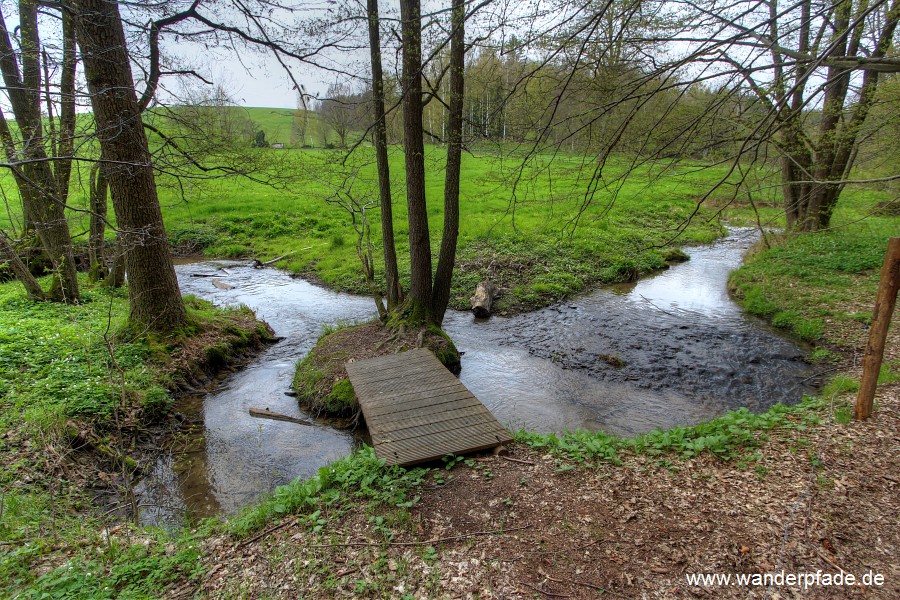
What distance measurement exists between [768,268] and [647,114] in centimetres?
826

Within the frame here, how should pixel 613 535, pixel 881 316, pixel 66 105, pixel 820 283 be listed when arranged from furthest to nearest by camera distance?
pixel 820 283 → pixel 66 105 → pixel 881 316 → pixel 613 535

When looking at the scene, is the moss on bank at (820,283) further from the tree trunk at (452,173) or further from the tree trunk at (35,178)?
the tree trunk at (35,178)

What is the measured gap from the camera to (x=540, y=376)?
825 centimetres

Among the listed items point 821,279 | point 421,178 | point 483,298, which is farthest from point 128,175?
point 821,279

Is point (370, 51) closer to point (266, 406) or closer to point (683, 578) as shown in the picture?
point (266, 406)

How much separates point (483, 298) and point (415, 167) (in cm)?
425

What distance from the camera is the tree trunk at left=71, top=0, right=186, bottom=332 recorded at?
20.6 feet

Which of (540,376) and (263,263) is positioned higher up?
(263,263)

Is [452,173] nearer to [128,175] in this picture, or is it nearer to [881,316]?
[128,175]

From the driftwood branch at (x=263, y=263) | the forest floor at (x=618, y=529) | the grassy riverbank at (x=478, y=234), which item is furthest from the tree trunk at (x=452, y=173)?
the driftwood branch at (x=263, y=263)

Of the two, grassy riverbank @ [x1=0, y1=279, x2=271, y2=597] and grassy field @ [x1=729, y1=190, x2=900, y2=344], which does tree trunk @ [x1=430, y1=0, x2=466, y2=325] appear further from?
grassy field @ [x1=729, y1=190, x2=900, y2=344]

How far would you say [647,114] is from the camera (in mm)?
6488

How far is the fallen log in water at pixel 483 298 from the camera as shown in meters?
11.2

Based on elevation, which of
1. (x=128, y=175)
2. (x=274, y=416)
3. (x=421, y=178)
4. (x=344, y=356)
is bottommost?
(x=274, y=416)
